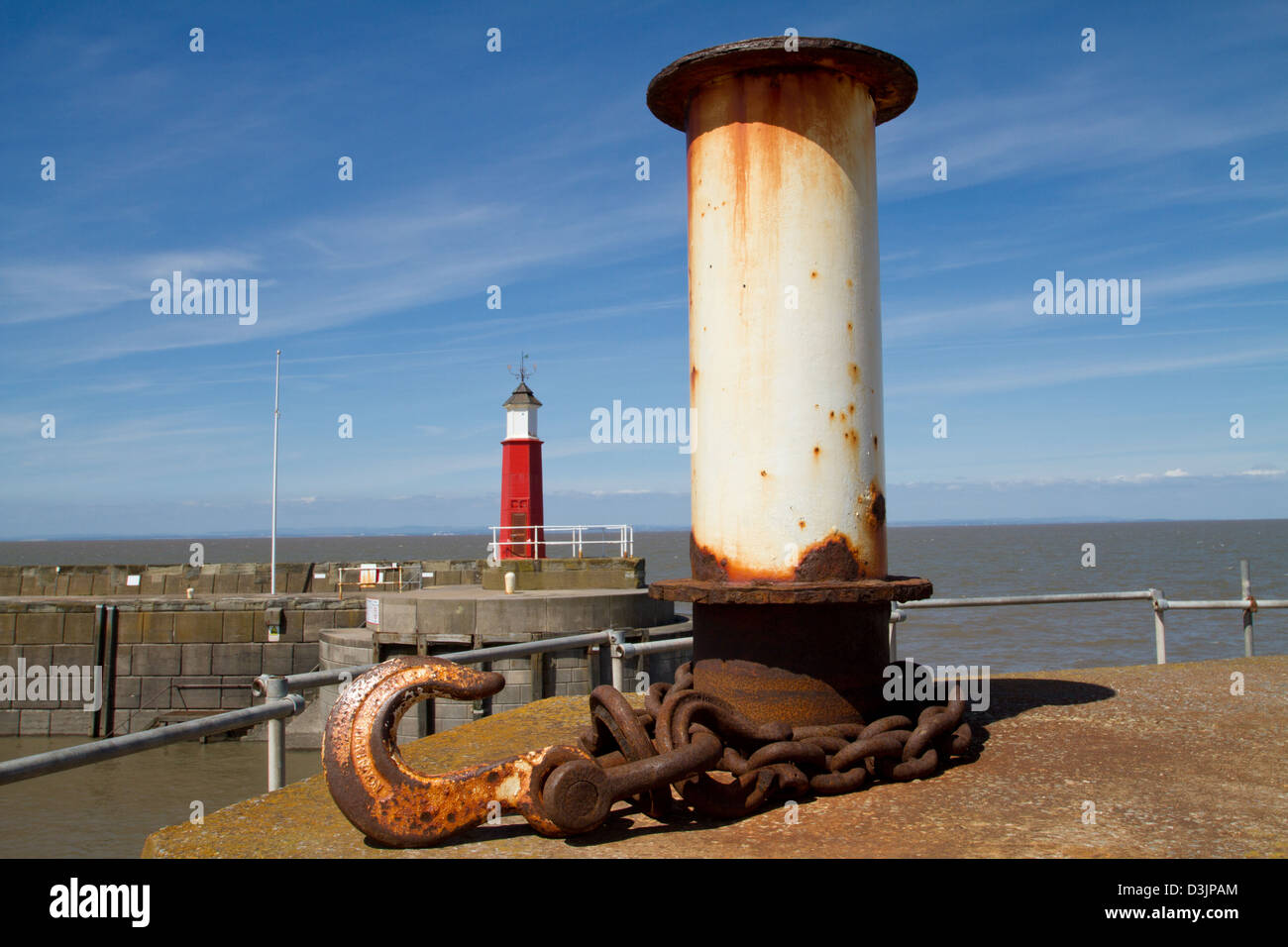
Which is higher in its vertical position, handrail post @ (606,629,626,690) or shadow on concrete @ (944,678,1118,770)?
handrail post @ (606,629,626,690)

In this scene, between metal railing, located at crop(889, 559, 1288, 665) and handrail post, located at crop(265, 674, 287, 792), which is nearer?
handrail post, located at crop(265, 674, 287, 792)

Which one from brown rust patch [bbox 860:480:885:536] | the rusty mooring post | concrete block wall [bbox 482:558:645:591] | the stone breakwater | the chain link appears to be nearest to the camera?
the chain link

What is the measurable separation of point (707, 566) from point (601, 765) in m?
1.02

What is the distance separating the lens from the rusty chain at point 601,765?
3057mm

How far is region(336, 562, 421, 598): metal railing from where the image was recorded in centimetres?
3212

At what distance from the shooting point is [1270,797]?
11.5ft

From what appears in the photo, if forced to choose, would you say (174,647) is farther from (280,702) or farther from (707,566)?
(707,566)

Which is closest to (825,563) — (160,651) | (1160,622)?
(1160,622)

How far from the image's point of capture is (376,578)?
1278 inches

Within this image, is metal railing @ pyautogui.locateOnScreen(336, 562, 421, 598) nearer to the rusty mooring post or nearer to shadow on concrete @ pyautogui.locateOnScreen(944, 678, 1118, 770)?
shadow on concrete @ pyautogui.locateOnScreen(944, 678, 1118, 770)

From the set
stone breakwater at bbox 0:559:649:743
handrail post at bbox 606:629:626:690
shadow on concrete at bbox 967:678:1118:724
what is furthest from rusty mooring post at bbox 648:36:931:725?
stone breakwater at bbox 0:559:649:743

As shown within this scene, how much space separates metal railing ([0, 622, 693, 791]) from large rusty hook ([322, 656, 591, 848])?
32cm
